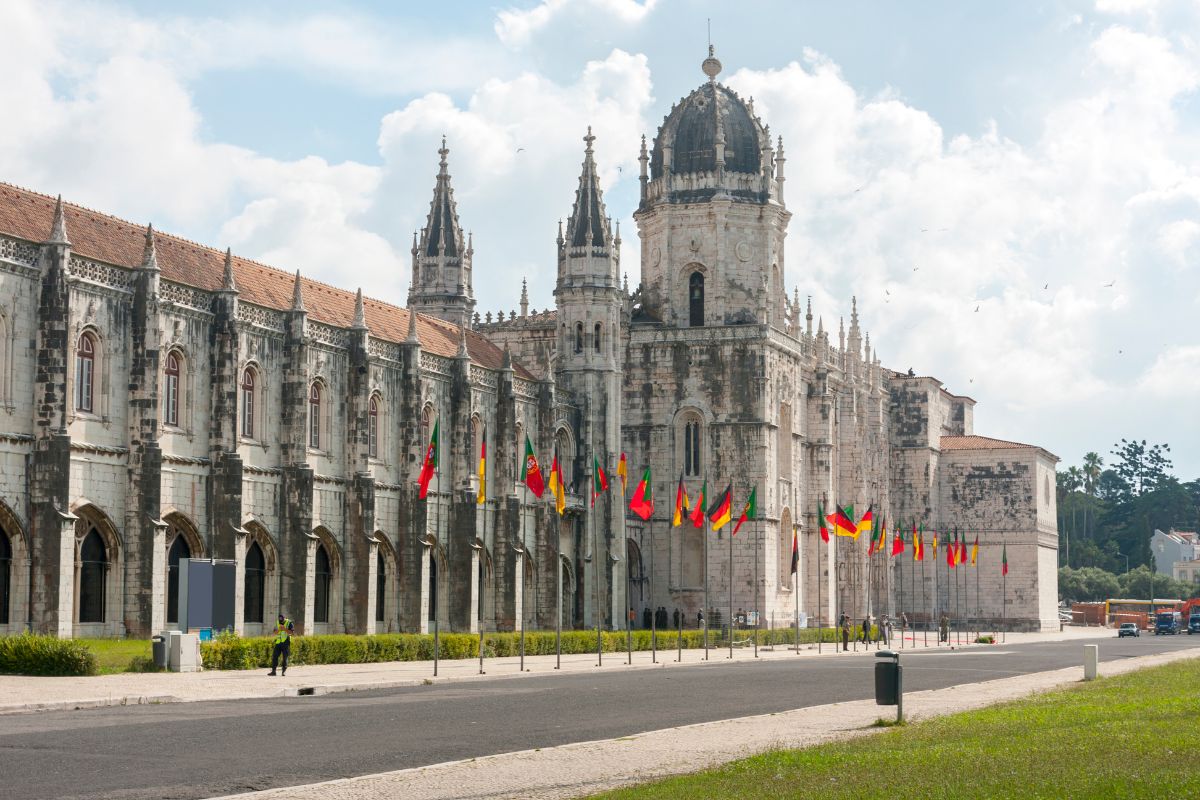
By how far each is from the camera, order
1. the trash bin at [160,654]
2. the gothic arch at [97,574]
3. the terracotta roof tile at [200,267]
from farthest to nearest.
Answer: the terracotta roof tile at [200,267] → the gothic arch at [97,574] → the trash bin at [160,654]

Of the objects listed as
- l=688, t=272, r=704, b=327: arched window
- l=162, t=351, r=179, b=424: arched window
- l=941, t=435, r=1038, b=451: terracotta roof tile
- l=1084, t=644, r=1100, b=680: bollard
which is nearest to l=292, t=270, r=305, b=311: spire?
l=162, t=351, r=179, b=424: arched window

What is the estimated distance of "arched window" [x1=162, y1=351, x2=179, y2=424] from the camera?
48.9m

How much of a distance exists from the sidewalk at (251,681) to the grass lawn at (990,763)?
13.4m

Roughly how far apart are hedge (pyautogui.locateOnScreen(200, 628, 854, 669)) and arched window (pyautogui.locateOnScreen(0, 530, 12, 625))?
18.3 ft

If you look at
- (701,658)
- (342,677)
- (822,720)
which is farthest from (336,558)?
(822,720)

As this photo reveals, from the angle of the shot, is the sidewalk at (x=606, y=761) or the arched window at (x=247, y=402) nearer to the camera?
the sidewalk at (x=606, y=761)

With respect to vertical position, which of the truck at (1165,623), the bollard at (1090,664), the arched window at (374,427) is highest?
the arched window at (374,427)

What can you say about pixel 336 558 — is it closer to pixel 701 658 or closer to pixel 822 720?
pixel 701 658

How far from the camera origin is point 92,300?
45.8 m

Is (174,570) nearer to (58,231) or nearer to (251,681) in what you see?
(58,231)

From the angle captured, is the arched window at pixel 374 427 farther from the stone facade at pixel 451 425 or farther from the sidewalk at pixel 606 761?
the sidewalk at pixel 606 761

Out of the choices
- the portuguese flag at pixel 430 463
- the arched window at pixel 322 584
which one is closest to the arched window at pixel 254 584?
the arched window at pixel 322 584

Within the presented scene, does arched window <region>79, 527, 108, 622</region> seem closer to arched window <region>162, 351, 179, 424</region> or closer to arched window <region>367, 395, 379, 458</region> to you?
arched window <region>162, 351, 179, 424</region>

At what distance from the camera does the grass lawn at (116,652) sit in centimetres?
3813
